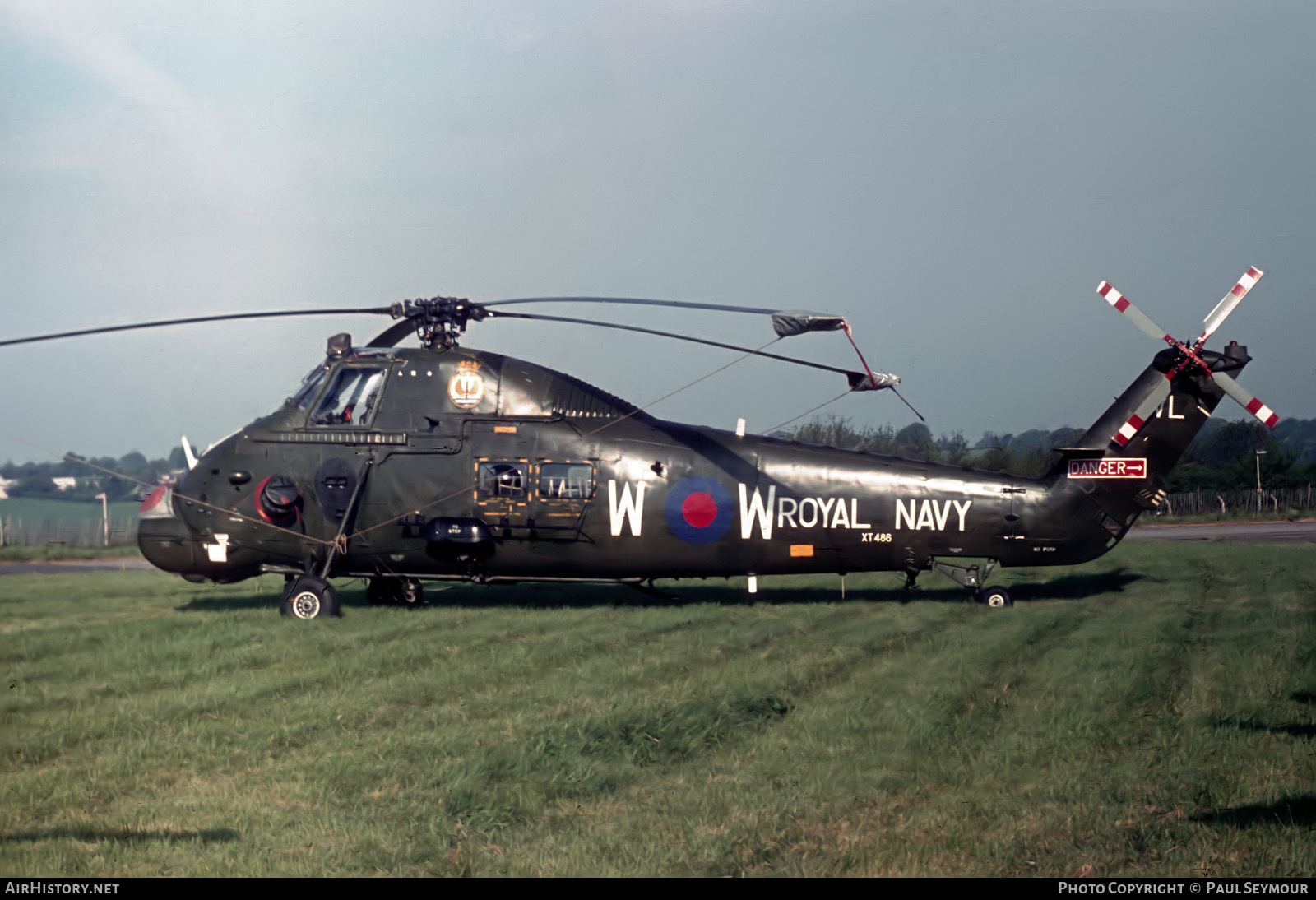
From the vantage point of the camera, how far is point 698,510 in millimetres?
15992

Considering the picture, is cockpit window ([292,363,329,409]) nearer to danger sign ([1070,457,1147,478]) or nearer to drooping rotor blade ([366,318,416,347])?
drooping rotor blade ([366,318,416,347])

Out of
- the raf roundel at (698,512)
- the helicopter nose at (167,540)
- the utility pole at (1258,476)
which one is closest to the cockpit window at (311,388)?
the helicopter nose at (167,540)

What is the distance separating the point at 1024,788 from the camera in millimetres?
7348

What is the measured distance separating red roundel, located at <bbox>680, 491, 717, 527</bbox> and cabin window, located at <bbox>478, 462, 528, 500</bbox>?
8.19 ft

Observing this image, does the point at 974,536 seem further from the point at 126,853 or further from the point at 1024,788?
the point at 126,853

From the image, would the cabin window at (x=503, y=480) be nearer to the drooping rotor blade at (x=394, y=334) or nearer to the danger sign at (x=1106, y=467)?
the drooping rotor blade at (x=394, y=334)

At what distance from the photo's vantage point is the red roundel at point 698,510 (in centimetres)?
1597

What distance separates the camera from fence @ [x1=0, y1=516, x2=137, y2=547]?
1475 inches

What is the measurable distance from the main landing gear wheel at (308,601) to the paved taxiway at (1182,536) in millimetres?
14446

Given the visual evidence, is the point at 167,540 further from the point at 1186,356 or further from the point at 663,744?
the point at 1186,356

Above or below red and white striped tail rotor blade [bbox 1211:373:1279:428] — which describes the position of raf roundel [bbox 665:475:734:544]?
below
